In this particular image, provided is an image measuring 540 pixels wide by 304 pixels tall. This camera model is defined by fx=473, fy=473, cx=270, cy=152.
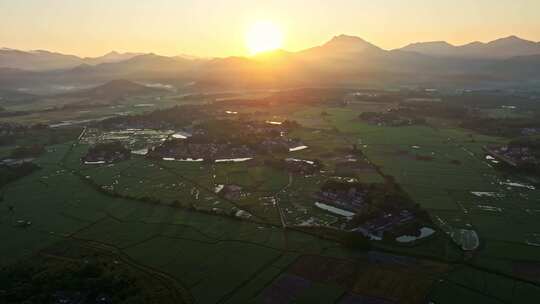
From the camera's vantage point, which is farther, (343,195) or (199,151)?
(199,151)

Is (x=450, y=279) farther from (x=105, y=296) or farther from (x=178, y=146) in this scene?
(x=178, y=146)

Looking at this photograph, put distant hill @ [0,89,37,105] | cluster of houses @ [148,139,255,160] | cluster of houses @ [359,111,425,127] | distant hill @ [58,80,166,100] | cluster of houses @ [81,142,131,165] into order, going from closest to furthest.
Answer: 1. cluster of houses @ [81,142,131,165]
2. cluster of houses @ [148,139,255,160]
3. cluster of houses @ [359,111,425,127]
4. distant hill @ [0,89,37,105]
5. distant hill @ [58,80,166,100]

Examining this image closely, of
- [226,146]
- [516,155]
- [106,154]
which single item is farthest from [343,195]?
[106,154]

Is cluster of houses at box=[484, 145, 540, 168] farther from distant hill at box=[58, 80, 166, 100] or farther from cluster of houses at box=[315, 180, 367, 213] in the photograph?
distant hill at box=[58, 80, 166, 100]

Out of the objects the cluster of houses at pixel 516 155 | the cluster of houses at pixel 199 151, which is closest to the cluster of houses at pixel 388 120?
the cluster of houses at pixel 516 155

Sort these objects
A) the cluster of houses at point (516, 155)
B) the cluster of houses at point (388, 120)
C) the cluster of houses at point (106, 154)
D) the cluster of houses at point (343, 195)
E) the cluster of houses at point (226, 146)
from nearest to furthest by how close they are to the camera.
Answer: the cluster of houses at point (343, 195) < the cluster of houses at point (516, 155) < the cluster of houses at point (106, 154) < the cluster of houses at point (226, 146) < the cluster of houses at point (388, 120)

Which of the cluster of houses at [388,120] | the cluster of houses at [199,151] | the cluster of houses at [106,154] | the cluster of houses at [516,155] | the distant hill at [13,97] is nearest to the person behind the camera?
the cluster of houses at [516,155]

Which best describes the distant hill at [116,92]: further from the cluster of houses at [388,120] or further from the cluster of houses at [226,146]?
the cluster of houses at [388,120]

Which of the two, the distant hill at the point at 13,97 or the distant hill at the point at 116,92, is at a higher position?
the distant hill at the point at 116,92

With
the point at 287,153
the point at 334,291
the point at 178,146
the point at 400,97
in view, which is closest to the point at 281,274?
the point at 334,291

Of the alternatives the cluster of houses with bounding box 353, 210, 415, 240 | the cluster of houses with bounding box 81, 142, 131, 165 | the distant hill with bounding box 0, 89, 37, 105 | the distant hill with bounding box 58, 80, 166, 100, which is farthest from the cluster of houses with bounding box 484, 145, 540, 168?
the distant hill with bounding box 0, 89, 37, 105

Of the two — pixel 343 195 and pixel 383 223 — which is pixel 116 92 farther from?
pixel 383 223
